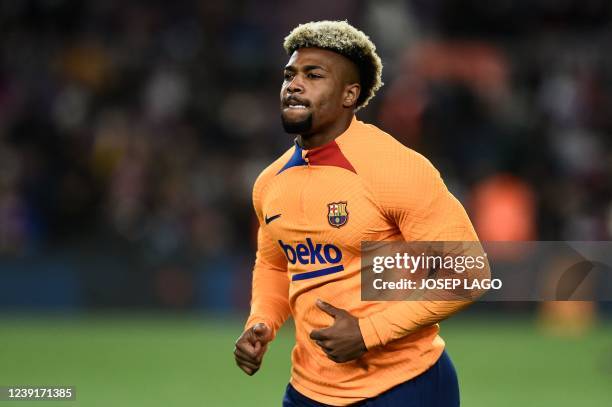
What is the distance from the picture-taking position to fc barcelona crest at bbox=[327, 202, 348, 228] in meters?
4.01

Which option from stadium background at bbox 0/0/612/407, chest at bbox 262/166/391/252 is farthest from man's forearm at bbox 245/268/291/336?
stadium background at bbox 0/0/612/407

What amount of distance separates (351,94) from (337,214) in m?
0.49

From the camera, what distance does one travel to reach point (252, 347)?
414cm

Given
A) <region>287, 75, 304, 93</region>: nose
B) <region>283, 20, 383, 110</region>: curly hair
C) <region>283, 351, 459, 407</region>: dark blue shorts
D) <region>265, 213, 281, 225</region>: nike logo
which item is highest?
<region>283, 20, 383, 110</region>: curly hair

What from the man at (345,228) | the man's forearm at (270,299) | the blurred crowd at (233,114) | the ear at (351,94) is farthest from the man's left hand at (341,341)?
the blurred crowd at (233,114)

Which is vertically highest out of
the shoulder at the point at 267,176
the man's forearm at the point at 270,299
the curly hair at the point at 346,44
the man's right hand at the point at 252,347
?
the curly hair at the point at 346,44

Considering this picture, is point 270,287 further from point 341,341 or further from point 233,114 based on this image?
point 233,114

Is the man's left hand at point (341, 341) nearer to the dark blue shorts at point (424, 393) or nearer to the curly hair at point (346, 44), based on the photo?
the dark blue shorts at point (424, 393)

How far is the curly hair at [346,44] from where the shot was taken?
13.5ft

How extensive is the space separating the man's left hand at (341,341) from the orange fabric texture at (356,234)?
0.03 metres

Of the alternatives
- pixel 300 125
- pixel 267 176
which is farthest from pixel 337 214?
pixel 267 176

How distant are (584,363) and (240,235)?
509 centimetres

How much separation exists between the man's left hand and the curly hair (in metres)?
0.93

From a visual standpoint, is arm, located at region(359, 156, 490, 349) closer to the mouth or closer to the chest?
the chest
